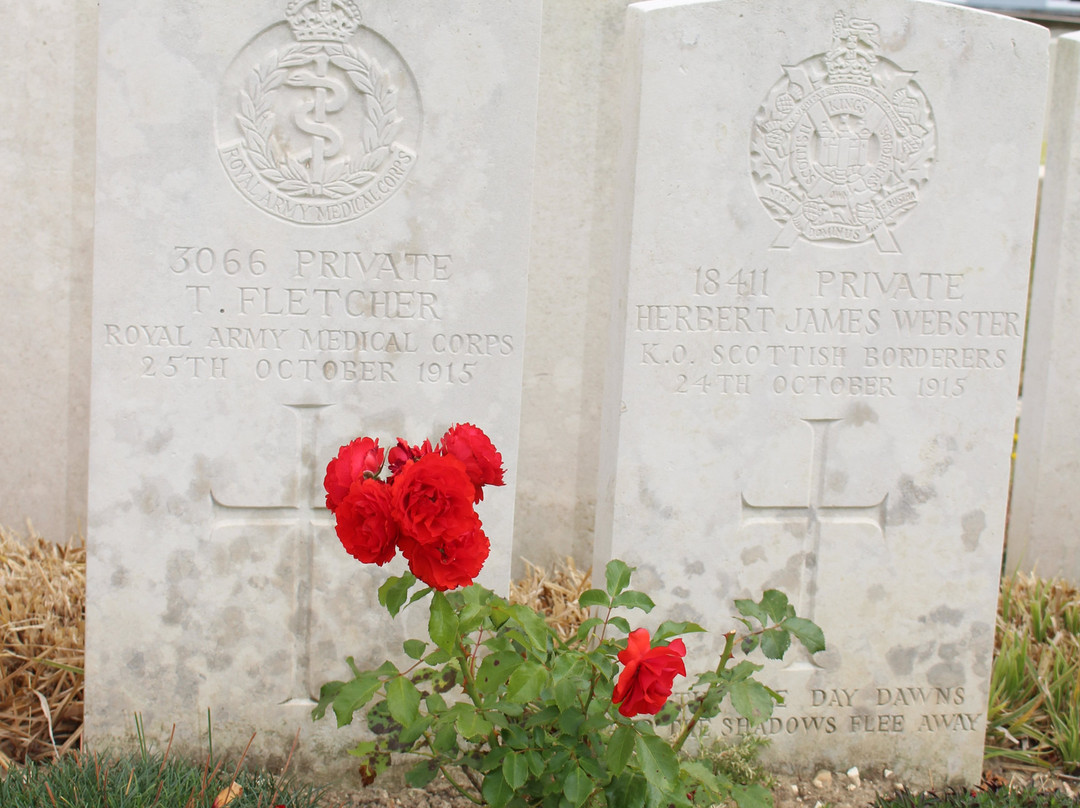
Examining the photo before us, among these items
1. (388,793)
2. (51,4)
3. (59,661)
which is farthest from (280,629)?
(51,4)

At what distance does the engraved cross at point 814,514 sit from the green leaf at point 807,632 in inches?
29.7

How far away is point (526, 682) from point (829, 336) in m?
1.50

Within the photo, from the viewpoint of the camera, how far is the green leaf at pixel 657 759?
6.99 feet

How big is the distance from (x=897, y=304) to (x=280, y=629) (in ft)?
6.52

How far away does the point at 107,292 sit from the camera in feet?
9.41

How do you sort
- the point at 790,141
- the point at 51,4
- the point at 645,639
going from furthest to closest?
the point at 51,4 → the point at 790,141 → the point at 645,639

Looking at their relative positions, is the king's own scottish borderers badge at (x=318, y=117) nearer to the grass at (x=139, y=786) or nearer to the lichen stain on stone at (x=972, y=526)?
the grass at (x=139, y=786)

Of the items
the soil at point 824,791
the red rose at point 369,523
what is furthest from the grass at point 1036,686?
the red rose at point 369,523

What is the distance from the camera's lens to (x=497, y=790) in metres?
2.31

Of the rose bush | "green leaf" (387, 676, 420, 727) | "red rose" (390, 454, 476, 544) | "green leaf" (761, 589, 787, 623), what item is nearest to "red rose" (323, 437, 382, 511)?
the rose bush

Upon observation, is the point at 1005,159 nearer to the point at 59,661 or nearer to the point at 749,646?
the point at 749,646

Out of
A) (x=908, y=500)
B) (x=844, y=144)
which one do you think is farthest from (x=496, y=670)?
(x=844, y=144)

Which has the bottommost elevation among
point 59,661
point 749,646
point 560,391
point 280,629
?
point 59,661

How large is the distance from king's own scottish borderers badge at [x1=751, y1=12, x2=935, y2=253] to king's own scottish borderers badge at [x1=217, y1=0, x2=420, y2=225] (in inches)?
39.5
